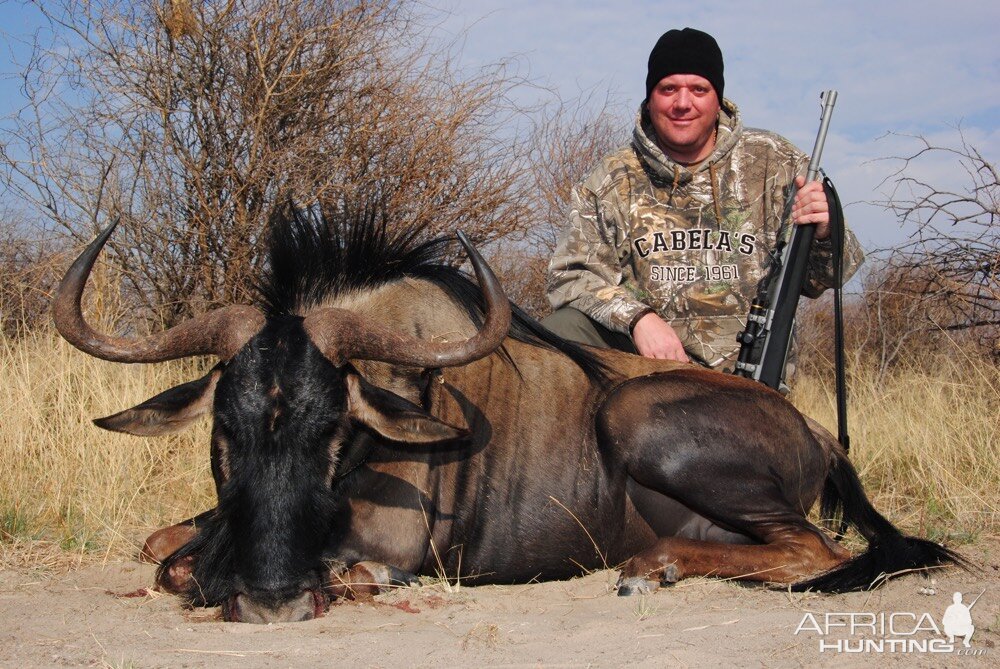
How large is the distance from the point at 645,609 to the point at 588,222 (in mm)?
2991

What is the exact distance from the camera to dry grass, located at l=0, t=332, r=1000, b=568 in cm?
484

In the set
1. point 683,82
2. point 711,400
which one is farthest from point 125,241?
point 711,400

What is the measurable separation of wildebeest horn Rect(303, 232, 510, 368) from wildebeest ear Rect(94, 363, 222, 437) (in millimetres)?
465

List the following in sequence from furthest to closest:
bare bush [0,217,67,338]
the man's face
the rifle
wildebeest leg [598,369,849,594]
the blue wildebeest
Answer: bare bush [0,217,67,338], the man's face, the rifle, wildebeest leg [598,369,849,594], the blue wildebeest

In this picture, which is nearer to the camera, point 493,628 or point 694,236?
point 493,628

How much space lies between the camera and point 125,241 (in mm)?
7516

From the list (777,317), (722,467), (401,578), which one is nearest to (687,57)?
(777,317)

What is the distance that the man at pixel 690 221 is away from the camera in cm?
574

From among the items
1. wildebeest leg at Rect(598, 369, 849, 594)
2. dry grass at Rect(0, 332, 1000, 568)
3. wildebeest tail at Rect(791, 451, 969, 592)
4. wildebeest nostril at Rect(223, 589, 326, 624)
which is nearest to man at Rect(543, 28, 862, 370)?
dry grass at Rect(0, 332, 1000, 568)

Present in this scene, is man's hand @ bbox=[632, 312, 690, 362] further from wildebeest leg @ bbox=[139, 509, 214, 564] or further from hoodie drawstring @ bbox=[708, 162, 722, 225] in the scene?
wildebeest leg @ bbox=[139, 509, 214, 564]

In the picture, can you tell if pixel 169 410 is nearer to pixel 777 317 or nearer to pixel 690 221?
pixel 777 317

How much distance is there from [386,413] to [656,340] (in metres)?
1.81

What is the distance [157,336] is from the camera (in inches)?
152

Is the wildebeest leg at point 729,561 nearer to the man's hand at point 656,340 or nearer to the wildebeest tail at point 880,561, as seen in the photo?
the wildebeest tail at point 880,561
